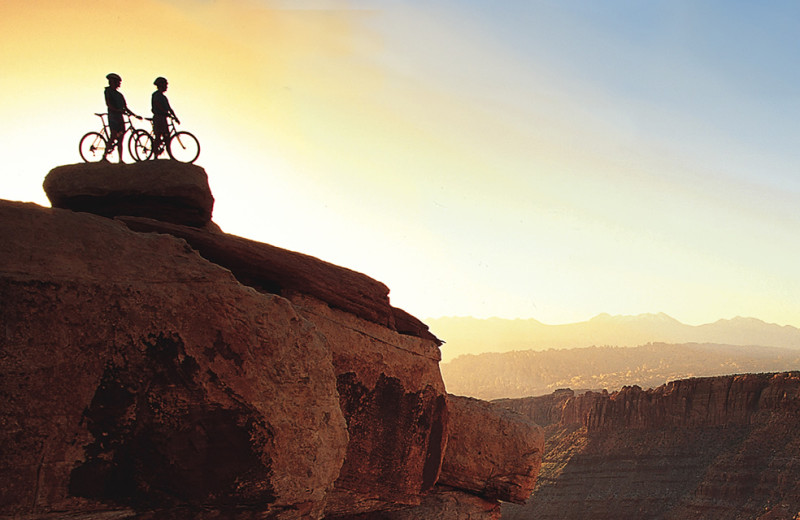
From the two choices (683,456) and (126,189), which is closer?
(126,189)

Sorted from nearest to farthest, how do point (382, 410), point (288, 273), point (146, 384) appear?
point (146, 384)
point (288, 273)
point (382, 410)

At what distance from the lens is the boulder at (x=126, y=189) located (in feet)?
36.2

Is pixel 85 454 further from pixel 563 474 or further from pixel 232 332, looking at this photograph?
pixel 563 474

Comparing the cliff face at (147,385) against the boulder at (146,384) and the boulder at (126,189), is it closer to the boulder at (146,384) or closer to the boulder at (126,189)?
the boulder at (146,384)

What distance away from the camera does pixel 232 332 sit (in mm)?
8164

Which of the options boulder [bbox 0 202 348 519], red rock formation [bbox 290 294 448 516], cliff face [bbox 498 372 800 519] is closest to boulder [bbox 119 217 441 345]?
red rock formation [bbox 290 294 448 516]

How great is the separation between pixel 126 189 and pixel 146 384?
4.33 metres

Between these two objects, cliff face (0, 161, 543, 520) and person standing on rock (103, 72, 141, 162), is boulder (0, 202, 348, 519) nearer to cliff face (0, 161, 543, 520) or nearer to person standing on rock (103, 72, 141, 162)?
cliff face (0, 161, 543, 520)

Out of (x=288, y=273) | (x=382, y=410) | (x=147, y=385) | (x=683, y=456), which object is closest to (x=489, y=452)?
(x=382, y=410)

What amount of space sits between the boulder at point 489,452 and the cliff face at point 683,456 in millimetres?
51987

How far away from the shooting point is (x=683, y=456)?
7219 cm

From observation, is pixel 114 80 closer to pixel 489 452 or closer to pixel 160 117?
pixel 160 117

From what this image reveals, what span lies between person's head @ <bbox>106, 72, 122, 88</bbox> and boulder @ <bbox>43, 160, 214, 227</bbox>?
3.06 m

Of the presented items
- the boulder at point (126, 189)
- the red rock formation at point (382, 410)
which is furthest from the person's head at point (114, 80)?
the red rock formation at point (382, 410)
